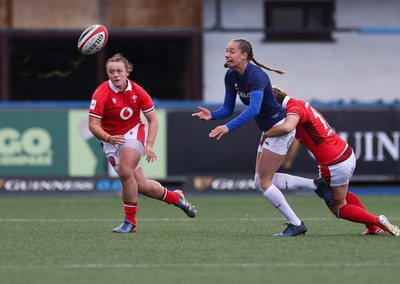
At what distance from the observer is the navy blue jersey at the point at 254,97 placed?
416 inches

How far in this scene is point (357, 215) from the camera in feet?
35.1

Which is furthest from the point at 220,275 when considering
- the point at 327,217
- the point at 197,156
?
the point at 197,156

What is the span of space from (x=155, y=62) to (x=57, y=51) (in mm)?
1936

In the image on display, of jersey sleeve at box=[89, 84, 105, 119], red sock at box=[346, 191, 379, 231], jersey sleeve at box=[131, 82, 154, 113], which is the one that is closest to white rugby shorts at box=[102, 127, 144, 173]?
jersey sleeve at box=[131, 82, 154, 113]

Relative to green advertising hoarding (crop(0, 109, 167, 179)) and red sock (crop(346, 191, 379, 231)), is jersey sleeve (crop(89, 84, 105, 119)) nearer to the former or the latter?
red sock (crop(346, 191, 379, 231))

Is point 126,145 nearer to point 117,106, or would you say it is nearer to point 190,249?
point 117,106

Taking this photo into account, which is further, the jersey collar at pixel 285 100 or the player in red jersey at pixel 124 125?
the player in red jersey at pixel 124 125

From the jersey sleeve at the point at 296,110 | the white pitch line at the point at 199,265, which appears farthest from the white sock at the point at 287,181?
the white pitch line at the point at 199,265

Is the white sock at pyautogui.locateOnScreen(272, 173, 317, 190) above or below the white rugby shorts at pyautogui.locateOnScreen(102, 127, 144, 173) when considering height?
below

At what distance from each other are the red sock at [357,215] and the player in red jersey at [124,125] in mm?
1870

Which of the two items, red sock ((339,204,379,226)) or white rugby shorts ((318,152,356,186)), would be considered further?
white rugby shorts ((318,152,356,186))

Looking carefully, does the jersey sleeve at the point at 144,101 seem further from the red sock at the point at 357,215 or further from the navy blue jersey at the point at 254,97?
the red sock at the point at 357,215

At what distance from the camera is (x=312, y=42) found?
941 inches

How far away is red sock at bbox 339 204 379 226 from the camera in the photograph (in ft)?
35.0
